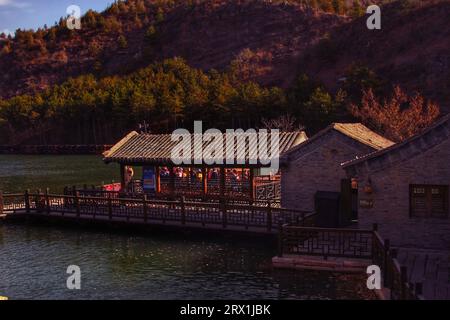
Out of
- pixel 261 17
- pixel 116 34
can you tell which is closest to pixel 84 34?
pixel 116 34

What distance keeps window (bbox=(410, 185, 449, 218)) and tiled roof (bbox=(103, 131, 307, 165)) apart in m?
8.02

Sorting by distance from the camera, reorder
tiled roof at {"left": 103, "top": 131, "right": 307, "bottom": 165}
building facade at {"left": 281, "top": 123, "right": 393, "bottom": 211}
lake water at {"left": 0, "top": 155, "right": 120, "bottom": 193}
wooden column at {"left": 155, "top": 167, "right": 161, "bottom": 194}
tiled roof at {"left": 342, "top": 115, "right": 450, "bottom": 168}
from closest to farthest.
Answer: tiled roof at {"left": 342, "top": 115, "right": 450, "bottom": 168}, building facade at {"left": 281, "top": 123, "right": 393, "bottom": 211}, tiled roof at {"left": 103, "top": 131, "right": 307, "bottom": 165}, wooden column at {"left": 155, "top": 167, "right": 161, "bottom": 194}, lake water at {"left": 0, "top": 155, "right": 120, "bottom": 193}

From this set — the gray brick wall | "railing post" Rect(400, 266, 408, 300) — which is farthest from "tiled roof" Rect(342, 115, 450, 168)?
"railing post" Rect(400, 266, 408, 300)

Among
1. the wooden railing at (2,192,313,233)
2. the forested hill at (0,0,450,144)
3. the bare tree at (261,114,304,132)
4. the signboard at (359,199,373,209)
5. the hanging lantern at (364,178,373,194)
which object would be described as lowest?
the wooden railing at (2,192,313,233)

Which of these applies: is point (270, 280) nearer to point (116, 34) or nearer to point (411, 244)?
point (411, 244)

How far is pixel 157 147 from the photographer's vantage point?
29.2 m

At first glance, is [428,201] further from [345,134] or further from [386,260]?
[345,134]

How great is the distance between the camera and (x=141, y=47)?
6476 inches

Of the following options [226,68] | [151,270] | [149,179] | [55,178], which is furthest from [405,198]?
[226,68]

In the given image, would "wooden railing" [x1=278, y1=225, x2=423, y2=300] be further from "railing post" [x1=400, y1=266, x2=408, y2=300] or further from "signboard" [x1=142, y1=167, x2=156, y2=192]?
"signboard" [x1=142, y1=167, x2=156, y2=192]

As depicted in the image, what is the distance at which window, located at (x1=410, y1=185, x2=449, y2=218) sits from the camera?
18.8 m

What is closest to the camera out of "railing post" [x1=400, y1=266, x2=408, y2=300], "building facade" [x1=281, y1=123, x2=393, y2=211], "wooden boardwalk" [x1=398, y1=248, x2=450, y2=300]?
"railing post" [x1=400, y1=266, x2=408, y2=300]

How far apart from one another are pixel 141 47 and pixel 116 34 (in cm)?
2455

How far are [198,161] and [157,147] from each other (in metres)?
3.44
